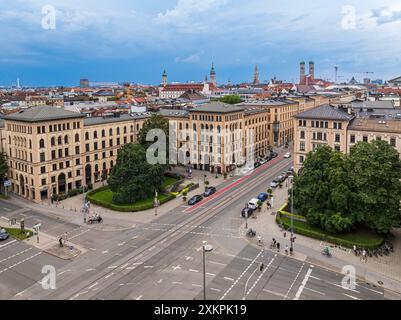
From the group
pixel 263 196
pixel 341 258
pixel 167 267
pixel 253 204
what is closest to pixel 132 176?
pixel 253 204

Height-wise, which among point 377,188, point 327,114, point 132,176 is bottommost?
point 132,176

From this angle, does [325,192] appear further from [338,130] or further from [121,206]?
[121,206]

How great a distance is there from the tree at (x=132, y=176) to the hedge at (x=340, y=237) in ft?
90.9

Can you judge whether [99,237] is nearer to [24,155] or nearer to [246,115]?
[24,155]

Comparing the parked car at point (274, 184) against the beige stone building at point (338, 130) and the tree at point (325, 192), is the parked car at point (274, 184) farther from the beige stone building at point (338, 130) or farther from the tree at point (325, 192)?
the tree at point (325, 192)

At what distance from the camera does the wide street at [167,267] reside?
47.3m

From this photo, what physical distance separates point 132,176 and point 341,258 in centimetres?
4140

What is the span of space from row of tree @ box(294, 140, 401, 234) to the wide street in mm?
11420

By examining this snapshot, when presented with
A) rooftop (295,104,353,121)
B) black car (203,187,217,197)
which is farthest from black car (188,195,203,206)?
rooftop (295,104,353,121)

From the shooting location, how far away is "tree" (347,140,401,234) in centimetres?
5881

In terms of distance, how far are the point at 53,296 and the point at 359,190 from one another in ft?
144

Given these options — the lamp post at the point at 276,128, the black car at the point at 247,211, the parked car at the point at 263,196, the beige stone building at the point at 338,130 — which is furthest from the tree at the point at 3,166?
the lamp post at the point at 276,128

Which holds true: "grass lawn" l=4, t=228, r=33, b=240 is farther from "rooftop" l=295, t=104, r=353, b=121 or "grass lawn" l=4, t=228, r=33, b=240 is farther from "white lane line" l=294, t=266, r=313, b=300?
"rooftop" l=295, t=104, r=353, b=121

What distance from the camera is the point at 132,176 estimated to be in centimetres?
7988
